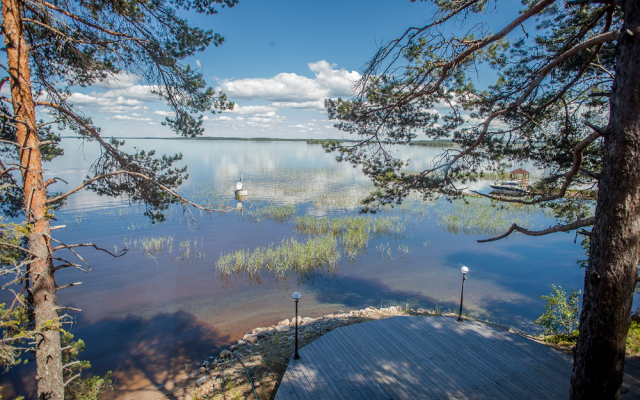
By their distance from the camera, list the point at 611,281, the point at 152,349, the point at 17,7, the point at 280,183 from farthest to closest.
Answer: the point at 280,183
the point at 152,349
the point at 17,7
the point at 611,281

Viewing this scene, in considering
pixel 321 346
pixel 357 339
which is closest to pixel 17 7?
pixel 321 346

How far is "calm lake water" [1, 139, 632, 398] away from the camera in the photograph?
30.6ft

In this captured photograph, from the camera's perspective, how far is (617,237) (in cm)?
358

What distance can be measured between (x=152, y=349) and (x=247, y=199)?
19.5m

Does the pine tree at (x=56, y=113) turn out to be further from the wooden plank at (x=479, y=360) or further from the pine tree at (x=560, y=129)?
the wooden plank at (x=479, y=360)

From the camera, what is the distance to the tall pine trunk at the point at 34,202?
4480 millimetres

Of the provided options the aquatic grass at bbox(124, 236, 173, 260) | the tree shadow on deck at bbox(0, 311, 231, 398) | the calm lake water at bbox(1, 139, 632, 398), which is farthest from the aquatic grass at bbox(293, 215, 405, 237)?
the tree shadow on deck at bbox(0, 311, 231, 398)

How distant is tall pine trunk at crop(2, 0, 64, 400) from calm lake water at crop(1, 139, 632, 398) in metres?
2.10

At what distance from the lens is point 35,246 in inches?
180

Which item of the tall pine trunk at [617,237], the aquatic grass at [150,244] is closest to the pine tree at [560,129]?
the tall pine trunk at [617,237]

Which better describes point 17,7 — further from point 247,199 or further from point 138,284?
point 247,199

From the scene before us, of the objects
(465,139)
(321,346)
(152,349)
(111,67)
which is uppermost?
(111,67)

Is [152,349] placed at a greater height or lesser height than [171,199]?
lesser

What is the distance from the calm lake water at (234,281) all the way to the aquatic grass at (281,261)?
46 cm
